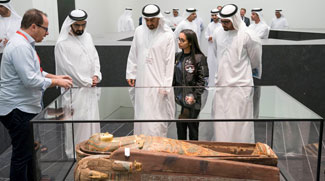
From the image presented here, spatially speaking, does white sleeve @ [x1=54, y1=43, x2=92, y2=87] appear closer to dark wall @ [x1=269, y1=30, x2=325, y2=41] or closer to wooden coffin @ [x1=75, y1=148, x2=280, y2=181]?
wooden coffin @ [x1=75, y1=148, x2=280, y2=181]

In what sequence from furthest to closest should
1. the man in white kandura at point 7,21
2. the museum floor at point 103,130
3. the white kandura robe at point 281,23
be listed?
the white kandura robe at point 281,23
the man in white kandura at point 7,21
the museum floor at point 103,130

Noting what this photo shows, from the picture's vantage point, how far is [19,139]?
2969mm

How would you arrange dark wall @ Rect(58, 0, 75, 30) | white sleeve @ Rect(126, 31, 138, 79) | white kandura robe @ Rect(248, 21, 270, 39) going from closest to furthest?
Result: white sleeve @ Rect(126, 31, 138, 79) → dark wall @ Rect(58, 0, 75, 30) → white kandura robe @ Rect(248, 21, 270, 39)

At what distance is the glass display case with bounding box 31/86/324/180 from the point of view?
2.11 m

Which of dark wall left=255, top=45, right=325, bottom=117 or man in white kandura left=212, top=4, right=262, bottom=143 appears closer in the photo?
man in white kandura left=212, top=4, right=262, bottom=143

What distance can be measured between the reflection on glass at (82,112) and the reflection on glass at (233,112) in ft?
2.51

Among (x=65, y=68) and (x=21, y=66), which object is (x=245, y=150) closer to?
(x=21, y=66)

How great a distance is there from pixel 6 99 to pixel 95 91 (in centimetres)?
73

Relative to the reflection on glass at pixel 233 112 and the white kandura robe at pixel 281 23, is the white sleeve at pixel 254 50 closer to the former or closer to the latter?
the reflection on glass at pixel 233 112

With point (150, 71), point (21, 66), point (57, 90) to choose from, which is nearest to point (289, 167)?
point (150, 71)

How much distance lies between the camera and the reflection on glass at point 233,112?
222cm

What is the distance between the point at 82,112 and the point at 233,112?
3.05ft

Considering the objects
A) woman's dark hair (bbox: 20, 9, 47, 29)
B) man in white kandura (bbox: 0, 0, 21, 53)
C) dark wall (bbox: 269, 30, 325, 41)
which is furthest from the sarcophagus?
dark wall (bbox: 269, 30, 325, 41)

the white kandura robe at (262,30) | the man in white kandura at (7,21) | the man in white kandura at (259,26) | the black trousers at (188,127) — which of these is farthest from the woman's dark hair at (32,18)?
the man in white kandura at (259,26)
